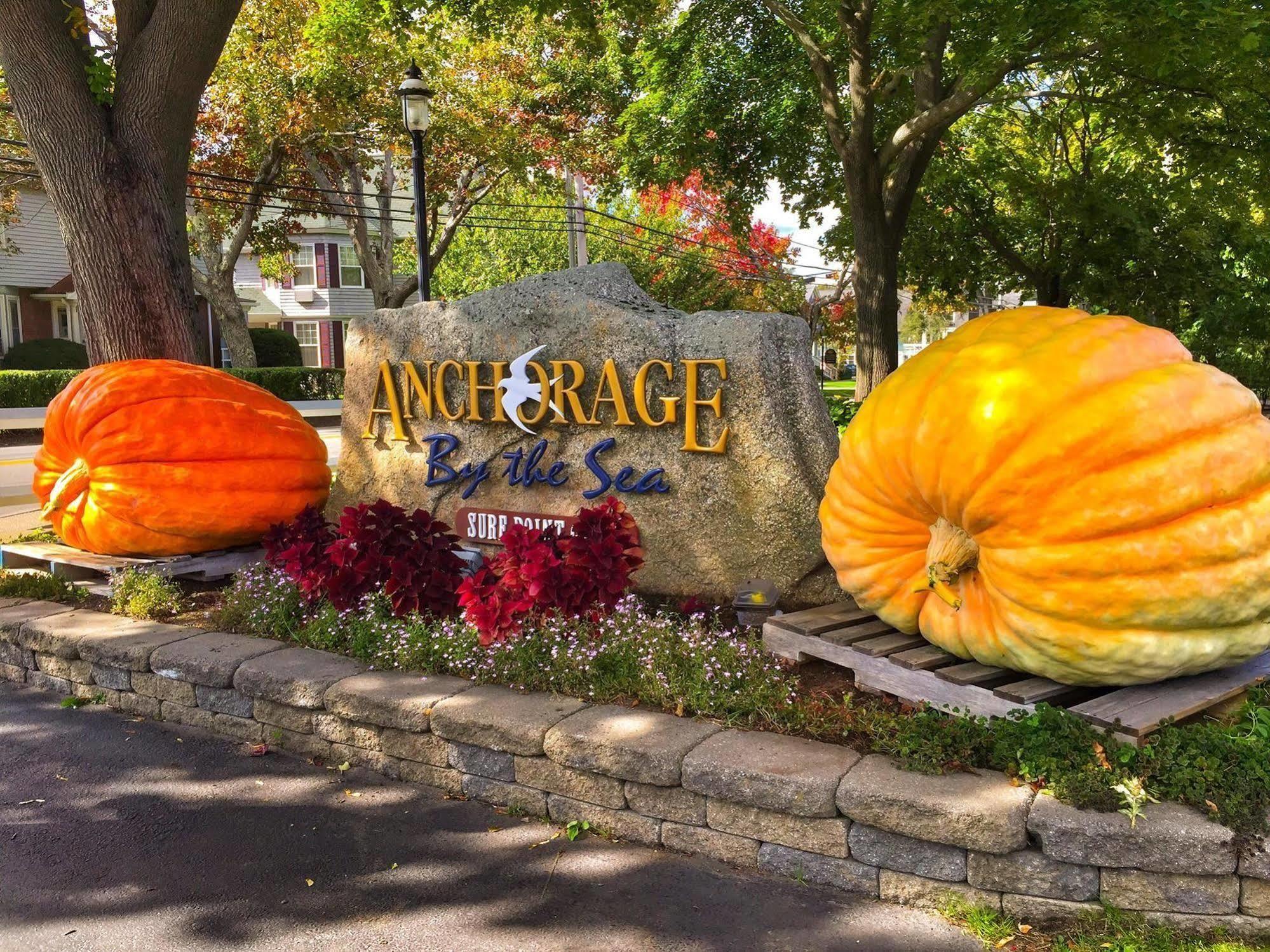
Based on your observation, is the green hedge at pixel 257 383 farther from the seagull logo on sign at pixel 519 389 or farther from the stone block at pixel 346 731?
the stone block at pixel 346 731

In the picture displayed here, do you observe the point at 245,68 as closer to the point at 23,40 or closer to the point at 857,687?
the point at 23,40

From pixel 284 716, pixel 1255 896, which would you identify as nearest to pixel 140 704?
pixel 284 716

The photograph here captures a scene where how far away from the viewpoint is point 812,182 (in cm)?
1537

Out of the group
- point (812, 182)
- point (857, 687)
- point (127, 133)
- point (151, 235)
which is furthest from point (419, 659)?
point (812, 182)

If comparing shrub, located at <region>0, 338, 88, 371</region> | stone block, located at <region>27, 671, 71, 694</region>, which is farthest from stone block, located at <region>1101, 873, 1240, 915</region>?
shrub, located at <region>0, 338, 88, 371</region>

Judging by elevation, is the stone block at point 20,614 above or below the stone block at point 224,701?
above

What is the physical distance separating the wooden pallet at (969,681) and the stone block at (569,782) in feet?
3.37

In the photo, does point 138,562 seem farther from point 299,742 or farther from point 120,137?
point 120,137

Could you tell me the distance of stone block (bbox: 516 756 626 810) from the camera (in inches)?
143

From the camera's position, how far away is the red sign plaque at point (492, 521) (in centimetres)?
557


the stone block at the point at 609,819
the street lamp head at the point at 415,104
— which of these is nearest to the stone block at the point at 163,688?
the stone block at the point at 609,819

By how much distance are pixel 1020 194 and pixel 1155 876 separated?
48.6 ft

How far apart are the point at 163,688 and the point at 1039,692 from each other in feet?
13.0

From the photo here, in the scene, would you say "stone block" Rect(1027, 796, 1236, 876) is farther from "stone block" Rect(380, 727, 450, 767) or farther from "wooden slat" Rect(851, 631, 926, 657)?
"stone block" Rect(380, 727, 450, 767)
